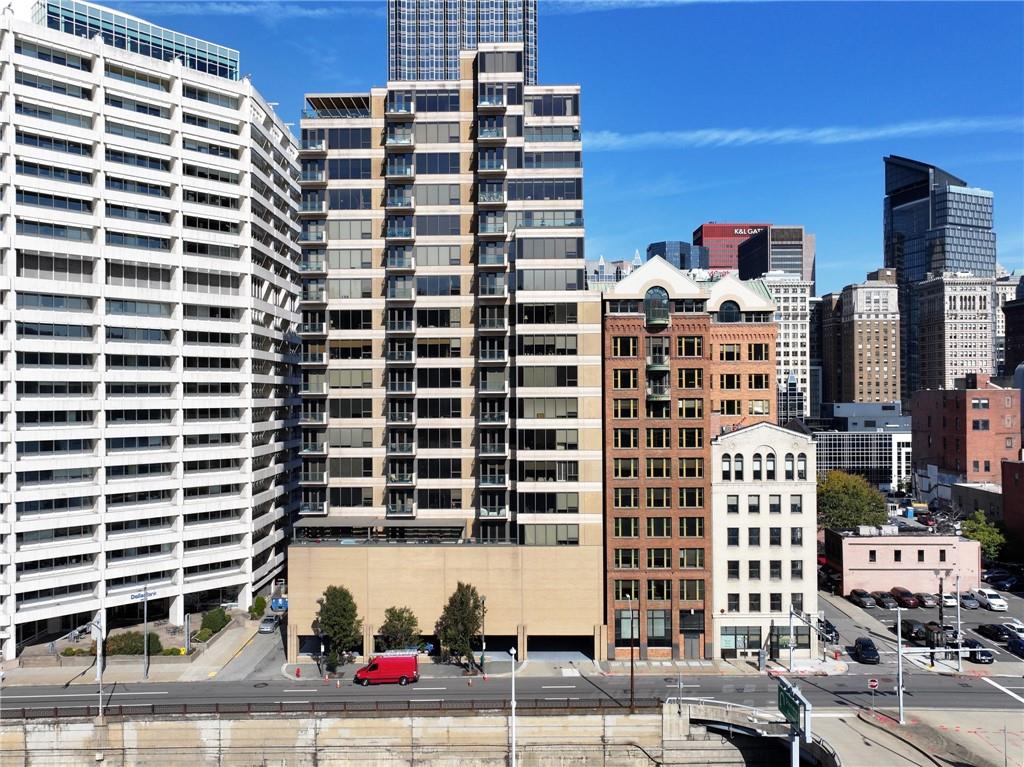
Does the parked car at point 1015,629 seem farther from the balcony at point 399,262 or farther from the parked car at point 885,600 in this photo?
the balcony at point 399,262

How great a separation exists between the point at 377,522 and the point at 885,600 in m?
60.4

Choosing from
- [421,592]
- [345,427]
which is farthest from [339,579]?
[345,427]

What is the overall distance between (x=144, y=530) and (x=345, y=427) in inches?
1007

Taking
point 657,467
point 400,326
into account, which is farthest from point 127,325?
point 657,467

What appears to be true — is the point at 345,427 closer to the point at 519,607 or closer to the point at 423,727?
the point at 519,607

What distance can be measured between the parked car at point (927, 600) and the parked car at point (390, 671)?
200 ft

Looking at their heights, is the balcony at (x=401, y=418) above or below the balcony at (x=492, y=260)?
below

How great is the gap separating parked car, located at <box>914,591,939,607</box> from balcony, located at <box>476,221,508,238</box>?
65187 millimetres

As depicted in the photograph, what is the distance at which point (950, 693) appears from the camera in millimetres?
65188

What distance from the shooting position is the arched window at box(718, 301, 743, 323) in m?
88.5

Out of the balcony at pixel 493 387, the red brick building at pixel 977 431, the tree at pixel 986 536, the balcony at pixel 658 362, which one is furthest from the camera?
the red brick building at pixel 977 431

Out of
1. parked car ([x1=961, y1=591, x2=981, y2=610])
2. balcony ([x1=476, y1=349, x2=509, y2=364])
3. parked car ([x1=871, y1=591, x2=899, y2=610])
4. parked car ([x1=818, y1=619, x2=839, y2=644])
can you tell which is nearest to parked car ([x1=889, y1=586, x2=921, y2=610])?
parked car ([x1=871, y1=591, x2=899, y2=610])

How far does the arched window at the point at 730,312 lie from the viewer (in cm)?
8850

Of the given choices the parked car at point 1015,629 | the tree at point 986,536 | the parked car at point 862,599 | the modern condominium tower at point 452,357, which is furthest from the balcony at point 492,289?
the tree at point 986,536
